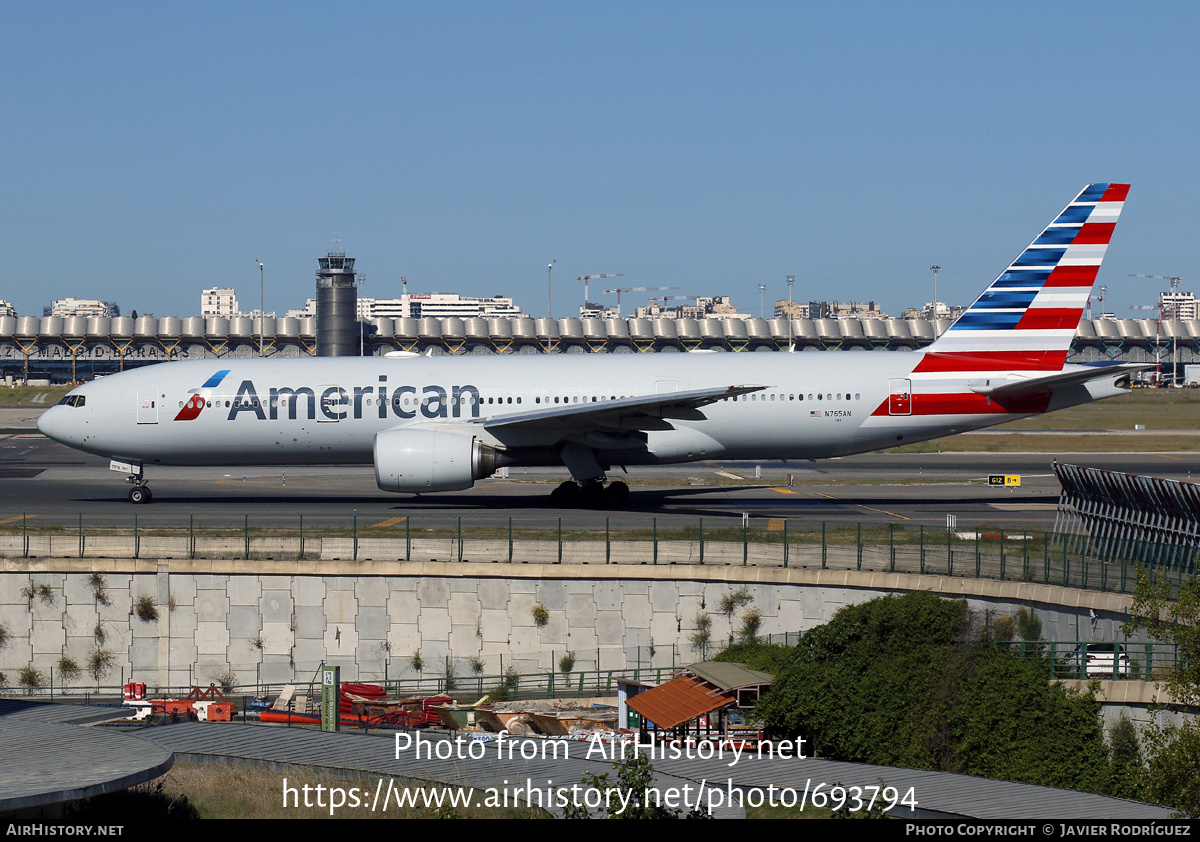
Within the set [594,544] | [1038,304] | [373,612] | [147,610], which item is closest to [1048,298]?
[1038,304]

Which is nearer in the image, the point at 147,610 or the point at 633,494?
the point at 147,610

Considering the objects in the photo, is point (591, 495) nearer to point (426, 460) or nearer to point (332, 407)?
point (426, 460)

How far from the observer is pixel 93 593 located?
94.2ft

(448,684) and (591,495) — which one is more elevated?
(591,495)

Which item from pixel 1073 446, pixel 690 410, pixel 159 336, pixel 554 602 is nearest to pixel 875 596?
pixel 554 602

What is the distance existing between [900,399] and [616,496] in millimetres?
9577

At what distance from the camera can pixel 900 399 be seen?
36625 mm

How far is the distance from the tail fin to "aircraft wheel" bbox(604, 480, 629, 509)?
10.7 metres

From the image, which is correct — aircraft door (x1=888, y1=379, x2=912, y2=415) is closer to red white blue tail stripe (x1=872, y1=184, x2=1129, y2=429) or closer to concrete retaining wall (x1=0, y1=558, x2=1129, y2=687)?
red white blue tail stripe (x1=872, y1=184, x2=1129, y2=429)

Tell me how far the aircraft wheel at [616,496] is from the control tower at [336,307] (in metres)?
108

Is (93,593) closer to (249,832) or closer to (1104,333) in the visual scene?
(249,832)

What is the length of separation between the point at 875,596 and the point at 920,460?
2844cm

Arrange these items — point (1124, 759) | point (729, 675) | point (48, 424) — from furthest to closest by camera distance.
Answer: point (48, 424) < point (729, 675) < point (1124, 759)

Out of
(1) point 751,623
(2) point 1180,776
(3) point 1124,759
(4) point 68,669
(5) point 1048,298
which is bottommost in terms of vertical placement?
(3) point 1124,759
